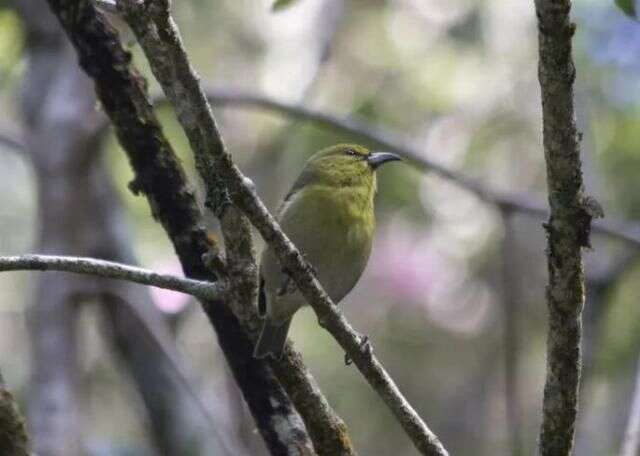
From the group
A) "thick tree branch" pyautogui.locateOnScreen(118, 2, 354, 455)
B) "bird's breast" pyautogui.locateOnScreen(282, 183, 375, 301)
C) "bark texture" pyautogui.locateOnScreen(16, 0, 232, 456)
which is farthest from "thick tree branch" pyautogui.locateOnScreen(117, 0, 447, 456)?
"bark texture" pyautogui.locateOnScreen(16, 0, 232, 456)

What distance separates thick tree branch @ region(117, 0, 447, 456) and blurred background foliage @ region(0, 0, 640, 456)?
15.2ft

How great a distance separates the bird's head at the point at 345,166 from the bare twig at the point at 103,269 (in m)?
1.61

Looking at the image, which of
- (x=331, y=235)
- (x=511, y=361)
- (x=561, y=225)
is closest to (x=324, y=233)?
(x=331, y=235)

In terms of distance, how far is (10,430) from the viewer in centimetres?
289

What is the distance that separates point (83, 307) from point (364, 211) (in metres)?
1.65

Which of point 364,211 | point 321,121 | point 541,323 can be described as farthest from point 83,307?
point 541,323

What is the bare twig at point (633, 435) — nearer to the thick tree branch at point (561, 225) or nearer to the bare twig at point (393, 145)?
the thick tree branch at point (561, 225)

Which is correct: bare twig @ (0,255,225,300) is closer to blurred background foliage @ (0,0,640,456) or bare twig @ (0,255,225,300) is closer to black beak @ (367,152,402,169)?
black beak @ (367,152,402,169)

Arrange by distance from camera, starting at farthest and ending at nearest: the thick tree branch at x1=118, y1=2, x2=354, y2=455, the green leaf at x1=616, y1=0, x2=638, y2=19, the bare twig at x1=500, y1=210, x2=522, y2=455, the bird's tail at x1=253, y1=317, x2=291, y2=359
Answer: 1. the bare twig at x1=500, y1=210, x2=522, y2=455
2. the bird's tail at x1=253, y1=317, x2=291, y2=359
3. the green leaf at x1=616, y1=0, x2=638, y2=19
4. the thick tree branch at x1=118, y1=2, x2=354, y2=455

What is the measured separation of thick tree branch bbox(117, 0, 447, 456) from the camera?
252 cm

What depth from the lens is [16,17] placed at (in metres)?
6.06

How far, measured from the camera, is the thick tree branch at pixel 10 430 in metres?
2.88

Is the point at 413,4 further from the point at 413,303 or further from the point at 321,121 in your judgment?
the point at 321,121

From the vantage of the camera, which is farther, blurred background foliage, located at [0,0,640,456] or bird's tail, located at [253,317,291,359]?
blurred background foliage, located at [0,0,640,456]
